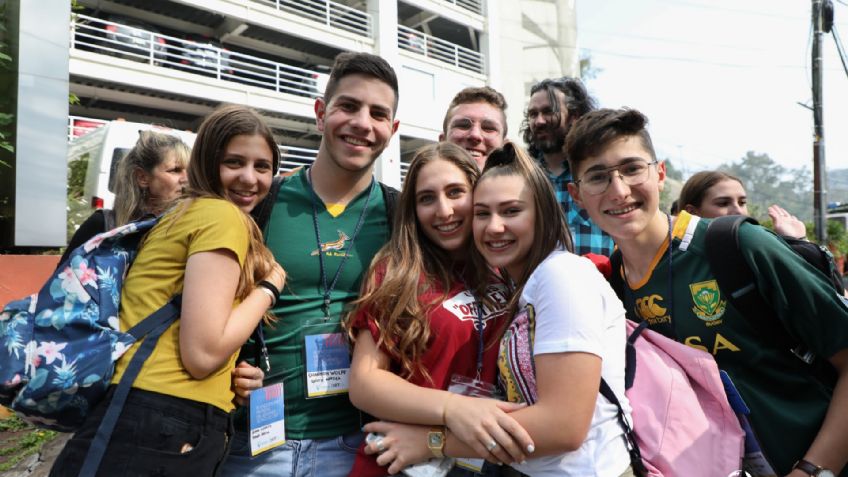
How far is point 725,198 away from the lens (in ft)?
11.9

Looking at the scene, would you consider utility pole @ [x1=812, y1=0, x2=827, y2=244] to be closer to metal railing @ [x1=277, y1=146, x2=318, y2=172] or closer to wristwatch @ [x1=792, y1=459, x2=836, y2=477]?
metal railing @ [x1=277, y1=146, x2=318, y2=172]

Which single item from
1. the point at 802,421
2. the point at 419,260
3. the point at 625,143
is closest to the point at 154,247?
the point at 419,260

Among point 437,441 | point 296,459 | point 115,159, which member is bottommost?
point 296,459

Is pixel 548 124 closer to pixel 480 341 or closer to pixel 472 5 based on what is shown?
pixel 480 341

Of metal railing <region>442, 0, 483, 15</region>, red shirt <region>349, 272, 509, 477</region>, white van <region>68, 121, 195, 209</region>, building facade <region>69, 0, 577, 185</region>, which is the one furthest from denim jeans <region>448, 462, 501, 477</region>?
metal railing <region>442, 0, 483, 15</region>

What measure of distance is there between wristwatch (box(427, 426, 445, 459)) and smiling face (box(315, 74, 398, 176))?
118 centimetres

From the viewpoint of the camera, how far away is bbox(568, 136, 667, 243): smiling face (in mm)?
2119

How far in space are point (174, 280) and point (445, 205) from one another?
1065 millimetres

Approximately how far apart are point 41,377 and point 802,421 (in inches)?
99.2

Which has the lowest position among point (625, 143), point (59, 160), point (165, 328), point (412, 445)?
point (412, 445)

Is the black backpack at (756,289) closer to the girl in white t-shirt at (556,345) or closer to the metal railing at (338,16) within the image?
the girl in white t-shirt at (556,345)

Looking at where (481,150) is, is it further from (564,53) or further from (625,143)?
(564,53)

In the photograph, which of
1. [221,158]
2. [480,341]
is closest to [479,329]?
[480,341]

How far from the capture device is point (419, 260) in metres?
2.12
